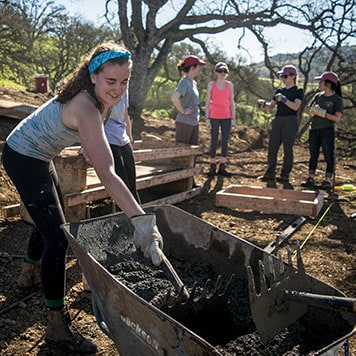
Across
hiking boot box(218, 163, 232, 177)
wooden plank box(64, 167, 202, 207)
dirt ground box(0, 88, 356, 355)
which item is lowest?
dirt ground box(0, 88, 356, 355)

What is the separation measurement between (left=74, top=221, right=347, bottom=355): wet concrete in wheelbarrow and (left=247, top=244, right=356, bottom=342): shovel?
0.51ft

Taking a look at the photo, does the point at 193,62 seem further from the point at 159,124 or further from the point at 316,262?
the point at 159,124

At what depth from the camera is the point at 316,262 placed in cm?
443

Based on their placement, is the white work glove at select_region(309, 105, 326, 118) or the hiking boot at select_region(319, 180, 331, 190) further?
the hiking boot at select_region(319, 180, 331, 190)

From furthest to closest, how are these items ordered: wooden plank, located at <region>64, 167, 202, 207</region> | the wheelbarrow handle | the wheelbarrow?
wooden plank, located at <region>64, 167, 202, 207</region> < the wheelbarrow < the wheelbarrow handle

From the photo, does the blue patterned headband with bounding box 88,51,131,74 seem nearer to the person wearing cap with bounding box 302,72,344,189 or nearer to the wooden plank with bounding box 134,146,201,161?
the wooden plank with bounding box 134,146,201,161

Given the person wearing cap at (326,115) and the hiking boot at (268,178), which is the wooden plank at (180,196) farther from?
the person wearing cap at (326,115)

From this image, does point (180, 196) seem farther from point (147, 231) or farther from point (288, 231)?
point (147, 231)

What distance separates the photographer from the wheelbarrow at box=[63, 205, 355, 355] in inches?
77.2

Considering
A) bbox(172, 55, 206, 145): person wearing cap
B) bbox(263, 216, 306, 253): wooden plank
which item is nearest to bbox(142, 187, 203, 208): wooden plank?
bbox(172, 55, 206, 145): person wearing cap

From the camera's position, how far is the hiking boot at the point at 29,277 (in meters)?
3.30

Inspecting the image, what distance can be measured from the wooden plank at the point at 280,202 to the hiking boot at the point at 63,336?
12.0 ft

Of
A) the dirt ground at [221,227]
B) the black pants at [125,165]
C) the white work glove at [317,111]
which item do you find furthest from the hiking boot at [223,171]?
the black pants at [125,165]

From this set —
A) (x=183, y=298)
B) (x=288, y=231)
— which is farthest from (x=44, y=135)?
(x=288, y=231)
